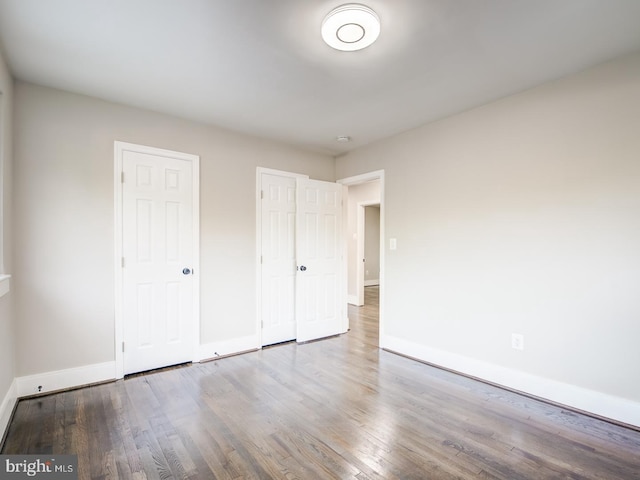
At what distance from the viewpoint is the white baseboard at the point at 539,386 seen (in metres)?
2.23

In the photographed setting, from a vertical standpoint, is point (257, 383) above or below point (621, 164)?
below

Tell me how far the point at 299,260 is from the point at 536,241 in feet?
8.41

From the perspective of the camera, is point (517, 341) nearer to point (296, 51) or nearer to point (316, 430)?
point (316, 430)

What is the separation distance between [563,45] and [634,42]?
1.48ft

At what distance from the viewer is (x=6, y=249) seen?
233 centimetres

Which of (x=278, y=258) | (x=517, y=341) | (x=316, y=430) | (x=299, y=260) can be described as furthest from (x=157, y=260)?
(x=517, y=341)

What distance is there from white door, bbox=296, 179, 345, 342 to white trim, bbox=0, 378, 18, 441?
2621 millimetres

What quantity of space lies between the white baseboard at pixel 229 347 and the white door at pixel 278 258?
0.15m

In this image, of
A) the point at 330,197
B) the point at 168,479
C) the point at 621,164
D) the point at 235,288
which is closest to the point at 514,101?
the point at 621,164

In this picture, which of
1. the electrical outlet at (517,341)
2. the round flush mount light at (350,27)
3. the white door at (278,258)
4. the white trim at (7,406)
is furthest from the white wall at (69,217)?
the electrical outlet at (517,341)

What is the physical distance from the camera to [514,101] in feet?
9.12

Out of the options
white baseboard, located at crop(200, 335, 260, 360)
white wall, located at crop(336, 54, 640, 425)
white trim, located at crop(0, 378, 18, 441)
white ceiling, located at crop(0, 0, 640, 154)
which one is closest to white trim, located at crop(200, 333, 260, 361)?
white baseboard, located at crop(200, 335, 260, 360)

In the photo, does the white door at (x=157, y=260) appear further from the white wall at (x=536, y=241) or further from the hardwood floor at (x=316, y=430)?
the white wall at (x=536, y=241)

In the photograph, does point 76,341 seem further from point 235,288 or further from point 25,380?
point 235,288
